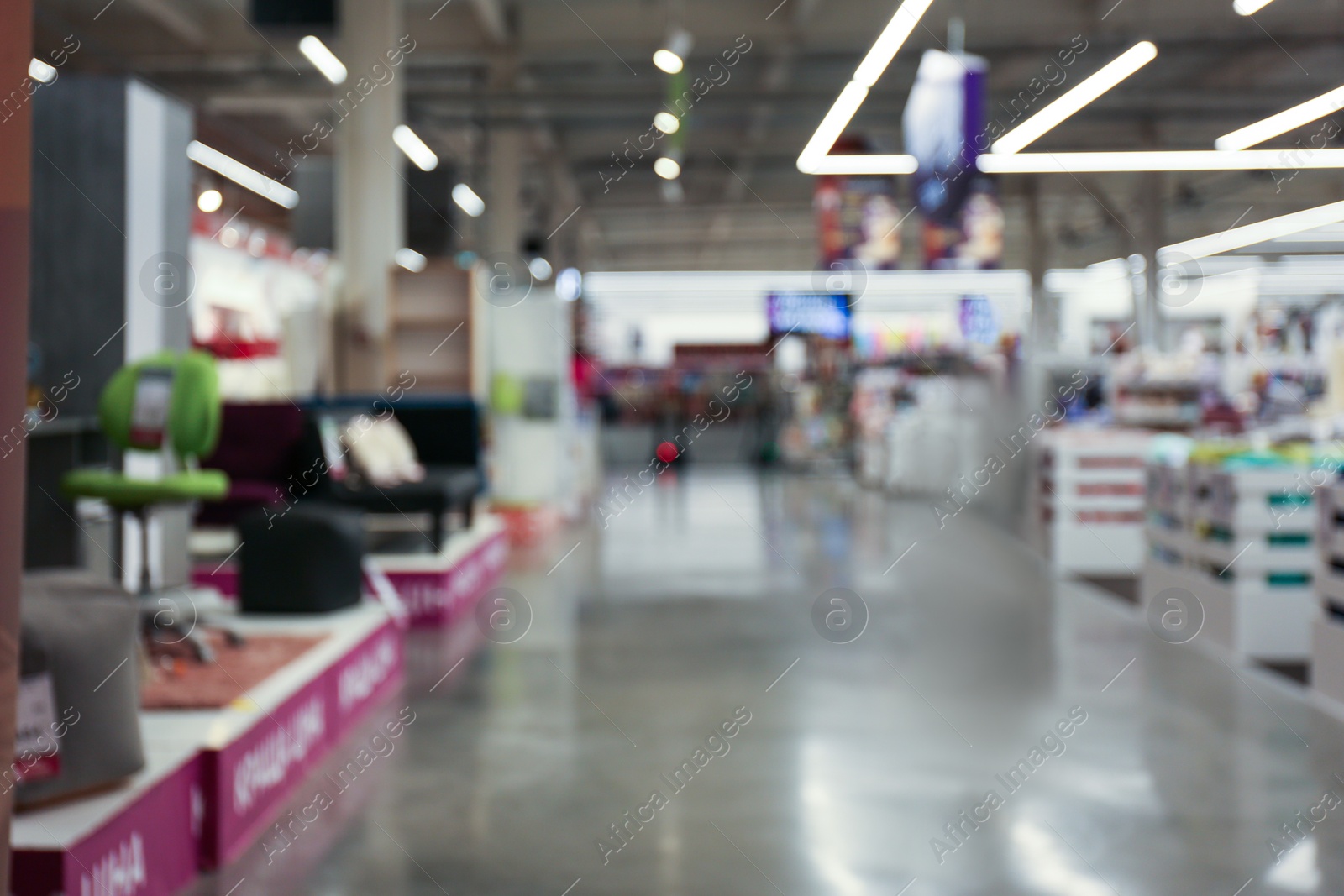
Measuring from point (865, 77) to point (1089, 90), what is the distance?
109cm

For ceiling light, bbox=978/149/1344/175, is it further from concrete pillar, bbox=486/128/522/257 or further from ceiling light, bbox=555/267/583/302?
ceiling light, bbox=555/267/583/302

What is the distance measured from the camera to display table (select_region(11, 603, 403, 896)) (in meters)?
2.06

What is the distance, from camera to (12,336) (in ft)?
4.90

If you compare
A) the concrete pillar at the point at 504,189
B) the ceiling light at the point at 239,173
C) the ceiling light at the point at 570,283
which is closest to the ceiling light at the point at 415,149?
the concrete pillar at the point at 504,189

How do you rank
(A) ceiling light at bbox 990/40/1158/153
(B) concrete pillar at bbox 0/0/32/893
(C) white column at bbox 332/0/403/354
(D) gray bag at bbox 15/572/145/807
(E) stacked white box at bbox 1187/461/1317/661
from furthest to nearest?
1. (C) white column at bbox 332/0/403/354
2. (A) ceiling light at bbox 990/40/1158/153
3. (E) stacked white box at bbox 1187/461/1317/661
4. (D) gray bag at bbox 15/572/145/807
5. (B) concrete pillar at bbox 0/0/32/893

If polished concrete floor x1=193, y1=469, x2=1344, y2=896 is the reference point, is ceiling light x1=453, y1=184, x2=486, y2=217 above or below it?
above

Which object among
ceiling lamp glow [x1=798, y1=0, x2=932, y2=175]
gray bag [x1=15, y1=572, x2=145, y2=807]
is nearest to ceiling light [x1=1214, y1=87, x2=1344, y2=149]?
ceiling lamp glow [x1=798, y1=0, x2=932, y2=175]

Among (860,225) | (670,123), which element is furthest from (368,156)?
(860,225)

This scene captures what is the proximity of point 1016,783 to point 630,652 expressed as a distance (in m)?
2.17

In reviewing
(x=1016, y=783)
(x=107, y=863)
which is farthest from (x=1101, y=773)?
(x=107, y=863)

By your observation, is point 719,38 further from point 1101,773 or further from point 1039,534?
point 1101,773

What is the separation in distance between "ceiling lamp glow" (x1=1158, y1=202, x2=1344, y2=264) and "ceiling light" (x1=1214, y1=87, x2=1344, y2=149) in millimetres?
1656

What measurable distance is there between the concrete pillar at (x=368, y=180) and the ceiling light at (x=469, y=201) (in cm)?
688

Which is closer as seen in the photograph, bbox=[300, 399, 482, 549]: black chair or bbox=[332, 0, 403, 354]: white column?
bbox=[300, 399, 482, 549]: black chair
